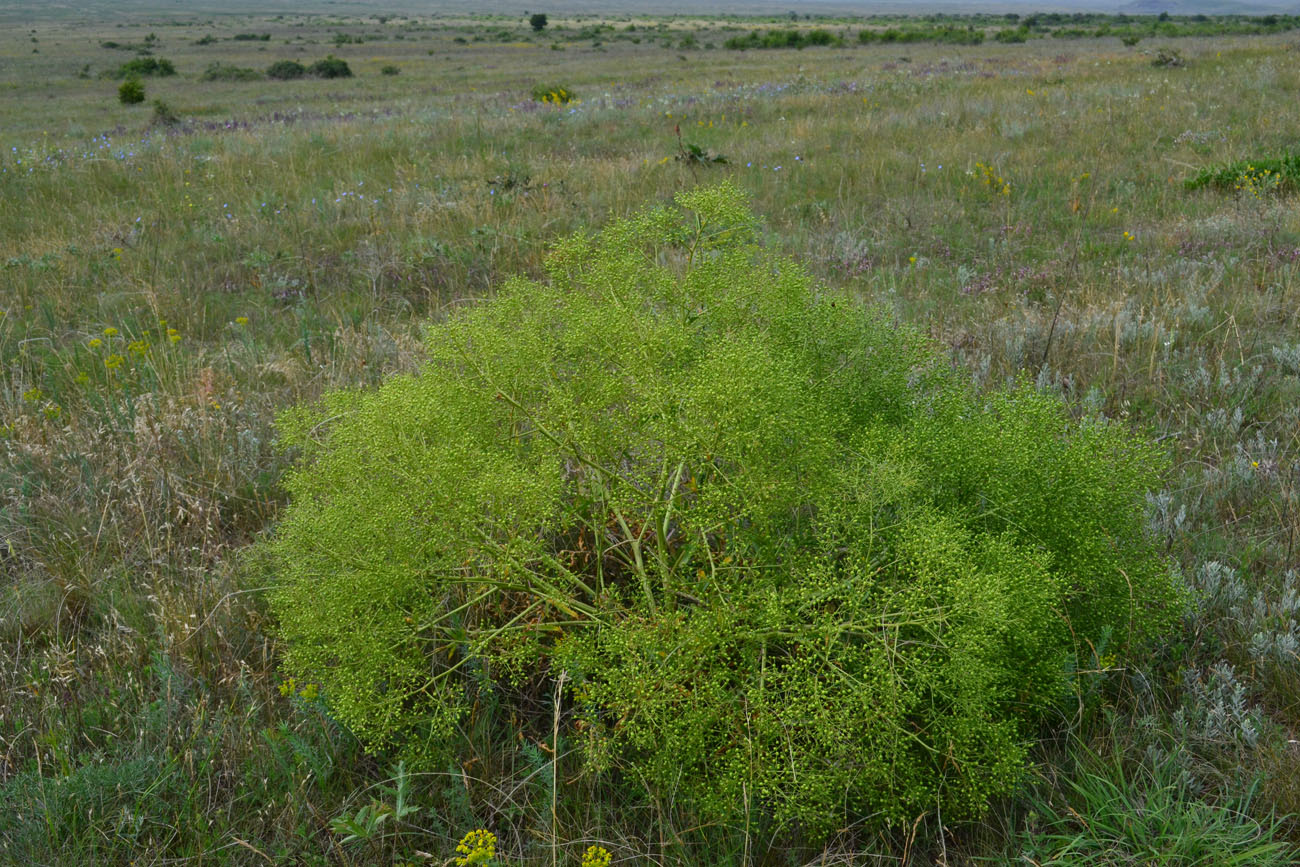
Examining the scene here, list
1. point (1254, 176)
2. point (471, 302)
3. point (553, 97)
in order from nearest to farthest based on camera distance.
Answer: point (471, 302) < point (1254, 176) < point (553, 97)

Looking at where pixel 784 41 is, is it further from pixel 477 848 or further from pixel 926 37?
pixel 477 848

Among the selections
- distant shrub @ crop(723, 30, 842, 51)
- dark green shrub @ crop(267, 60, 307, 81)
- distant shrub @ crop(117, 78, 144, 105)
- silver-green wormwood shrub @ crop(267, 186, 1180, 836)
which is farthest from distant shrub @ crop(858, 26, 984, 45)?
silver-green wormwood shrub @ crop(267, 186, 1180, 836)

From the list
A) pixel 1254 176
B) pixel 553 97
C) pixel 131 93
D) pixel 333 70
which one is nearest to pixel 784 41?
pixel 333 70

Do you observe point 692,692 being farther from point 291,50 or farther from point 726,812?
point 291,50

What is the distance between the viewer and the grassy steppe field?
1.81 meters

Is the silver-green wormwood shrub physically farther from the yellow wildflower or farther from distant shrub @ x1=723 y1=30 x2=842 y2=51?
distant shrub @ x1=723 y1=30 x2=842 y2=51

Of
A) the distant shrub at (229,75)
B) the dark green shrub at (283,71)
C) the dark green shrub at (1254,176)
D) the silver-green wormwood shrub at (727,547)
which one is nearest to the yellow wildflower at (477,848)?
the silver-green wormwood shrub at (727,547)

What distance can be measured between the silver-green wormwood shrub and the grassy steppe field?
20cm

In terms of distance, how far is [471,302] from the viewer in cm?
542

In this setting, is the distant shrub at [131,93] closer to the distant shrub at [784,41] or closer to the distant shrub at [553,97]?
the distant shrub at [553,97]

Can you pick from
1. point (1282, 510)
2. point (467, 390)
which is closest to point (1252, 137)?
point (1282, 510)

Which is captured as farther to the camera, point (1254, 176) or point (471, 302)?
point (1254, 176)

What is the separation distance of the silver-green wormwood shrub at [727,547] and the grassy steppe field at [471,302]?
199 mm

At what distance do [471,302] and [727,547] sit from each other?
13.6 feet
